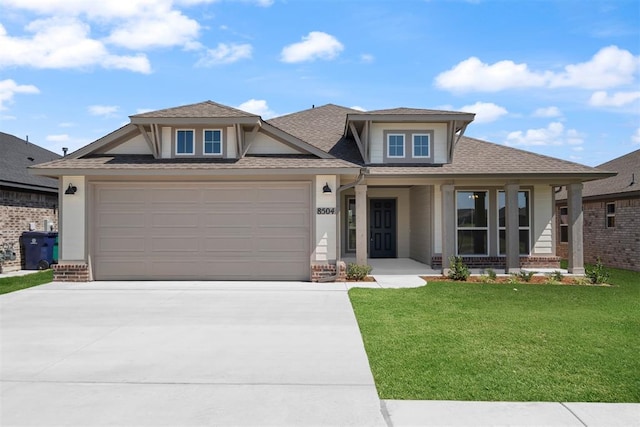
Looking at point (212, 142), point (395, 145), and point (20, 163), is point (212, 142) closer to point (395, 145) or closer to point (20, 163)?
point (395, 145)

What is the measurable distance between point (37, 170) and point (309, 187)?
6834mm

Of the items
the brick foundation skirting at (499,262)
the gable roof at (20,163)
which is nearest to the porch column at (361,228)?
the brick foundation skirting at (499,262)

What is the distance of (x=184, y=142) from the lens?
12164 mm

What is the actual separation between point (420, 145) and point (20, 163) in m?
14.8

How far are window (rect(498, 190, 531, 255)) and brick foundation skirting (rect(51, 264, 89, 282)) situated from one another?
12.1 meters

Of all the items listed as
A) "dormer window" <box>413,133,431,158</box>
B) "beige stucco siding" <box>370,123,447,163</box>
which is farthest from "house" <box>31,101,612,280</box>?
"dormer window" <box>413,133,431,158</box>

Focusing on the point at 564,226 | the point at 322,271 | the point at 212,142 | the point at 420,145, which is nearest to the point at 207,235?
the point at 212,142

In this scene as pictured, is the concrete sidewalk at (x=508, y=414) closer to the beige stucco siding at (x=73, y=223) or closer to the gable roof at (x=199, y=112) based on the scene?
the gable roof at (x=199, y=112)

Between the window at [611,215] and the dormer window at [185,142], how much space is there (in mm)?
14334

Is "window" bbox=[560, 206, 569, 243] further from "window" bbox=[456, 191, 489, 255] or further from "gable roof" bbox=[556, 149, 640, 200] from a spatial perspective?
"window" bbox=[456, 191, 489, 255]

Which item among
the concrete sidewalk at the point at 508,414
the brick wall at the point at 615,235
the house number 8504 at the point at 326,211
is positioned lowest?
the concrete sidewalk at the point at 508,414

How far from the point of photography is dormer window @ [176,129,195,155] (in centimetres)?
1216

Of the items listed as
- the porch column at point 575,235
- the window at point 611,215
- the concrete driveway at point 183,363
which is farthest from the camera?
the window at point 611,215

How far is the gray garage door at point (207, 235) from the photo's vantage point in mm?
11594
